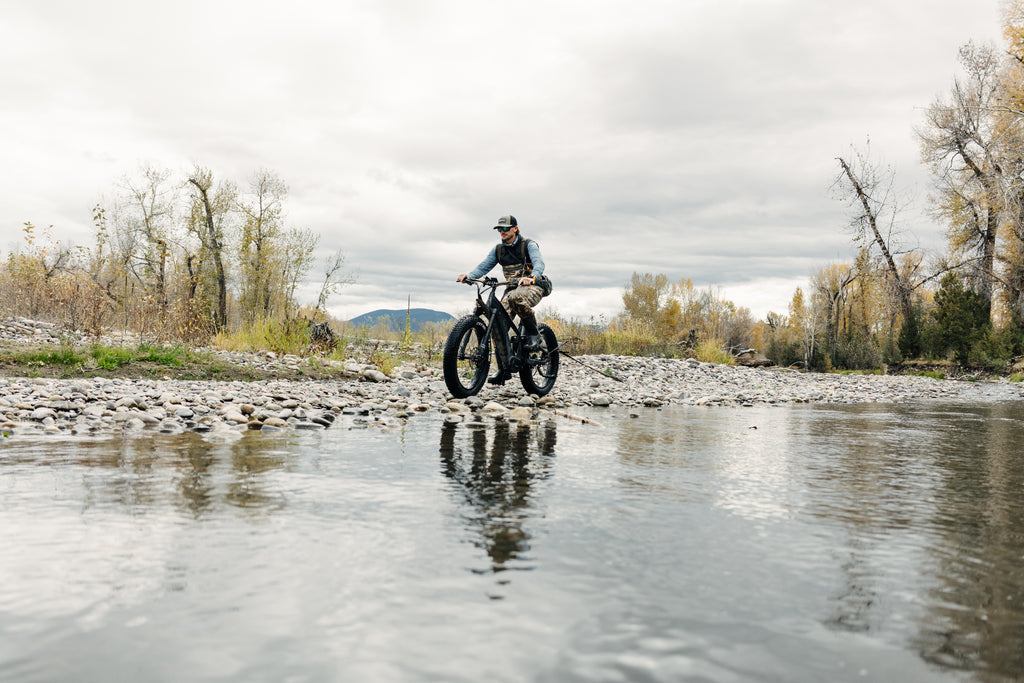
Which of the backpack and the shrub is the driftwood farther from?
the shrub

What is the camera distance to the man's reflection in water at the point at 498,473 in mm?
2742

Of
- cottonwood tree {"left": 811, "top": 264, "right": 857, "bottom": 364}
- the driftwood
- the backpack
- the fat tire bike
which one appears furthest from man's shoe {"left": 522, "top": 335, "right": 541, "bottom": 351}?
cottonwood tree {"left": 811, "top": 264, "right": 857, "bottom": 364}

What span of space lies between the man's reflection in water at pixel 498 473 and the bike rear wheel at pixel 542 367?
2332mm

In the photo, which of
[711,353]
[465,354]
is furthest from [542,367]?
[711,353]

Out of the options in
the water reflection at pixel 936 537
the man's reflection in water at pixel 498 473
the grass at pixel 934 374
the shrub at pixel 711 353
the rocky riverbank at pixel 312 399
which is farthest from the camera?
the grass at pixel 934 374

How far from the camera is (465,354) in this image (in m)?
8.48

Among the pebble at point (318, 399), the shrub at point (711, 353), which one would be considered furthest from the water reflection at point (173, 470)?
the shrub at point (711, 353)

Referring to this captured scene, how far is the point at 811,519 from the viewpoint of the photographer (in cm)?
316

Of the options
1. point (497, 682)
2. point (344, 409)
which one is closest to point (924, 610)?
point (497, 682)

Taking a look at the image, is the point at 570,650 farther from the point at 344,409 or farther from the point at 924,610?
the point at 344,409

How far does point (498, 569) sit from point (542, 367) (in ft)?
26.2

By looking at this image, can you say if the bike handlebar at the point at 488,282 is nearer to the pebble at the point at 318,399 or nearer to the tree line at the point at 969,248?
the pebble at the point at 318,399

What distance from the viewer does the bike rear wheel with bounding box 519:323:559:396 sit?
945 centimetres

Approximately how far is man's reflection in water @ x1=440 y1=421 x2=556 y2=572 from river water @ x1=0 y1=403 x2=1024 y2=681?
0.03m
